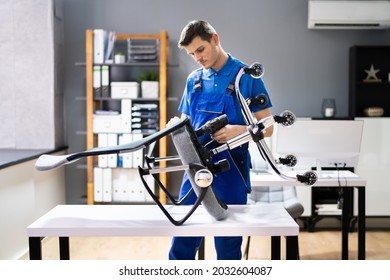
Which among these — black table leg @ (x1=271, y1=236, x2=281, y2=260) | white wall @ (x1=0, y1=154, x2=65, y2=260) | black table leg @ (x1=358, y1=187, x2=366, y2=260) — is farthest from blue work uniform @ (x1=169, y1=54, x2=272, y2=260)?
white wall @ (x1=0, y1=154, x2=65, y2=260)

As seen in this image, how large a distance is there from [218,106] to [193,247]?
0.61m

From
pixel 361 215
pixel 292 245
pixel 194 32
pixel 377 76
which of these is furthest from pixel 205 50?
pixel 377 76

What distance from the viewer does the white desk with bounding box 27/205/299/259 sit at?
189 centimetres

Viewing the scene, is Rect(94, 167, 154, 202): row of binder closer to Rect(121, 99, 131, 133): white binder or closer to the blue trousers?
Rect(121, 99, 131, 133): white binder

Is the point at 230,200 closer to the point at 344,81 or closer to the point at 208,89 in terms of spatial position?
the point at 208,89

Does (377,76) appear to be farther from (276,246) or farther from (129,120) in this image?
(276,246)

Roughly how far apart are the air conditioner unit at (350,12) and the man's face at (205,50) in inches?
110

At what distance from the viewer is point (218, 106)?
2.33 m

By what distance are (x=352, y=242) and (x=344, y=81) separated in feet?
5.15

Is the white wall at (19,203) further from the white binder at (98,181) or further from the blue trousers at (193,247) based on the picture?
the blue trousers at (193,247)

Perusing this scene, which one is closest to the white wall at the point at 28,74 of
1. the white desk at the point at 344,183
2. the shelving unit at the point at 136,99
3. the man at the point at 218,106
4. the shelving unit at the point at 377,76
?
the shelving unit at the point at 136,99

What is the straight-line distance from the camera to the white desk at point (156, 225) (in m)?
1.89

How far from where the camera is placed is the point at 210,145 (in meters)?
2.31

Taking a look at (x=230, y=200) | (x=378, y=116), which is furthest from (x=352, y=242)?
(x=230, y=200)
